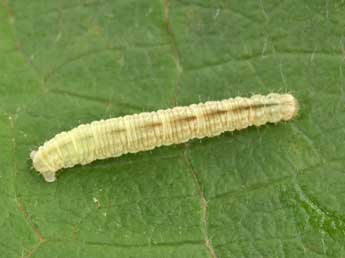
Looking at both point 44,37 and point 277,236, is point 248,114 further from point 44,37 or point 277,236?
point 44,37

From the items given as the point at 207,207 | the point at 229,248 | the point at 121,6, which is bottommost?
the point at 229,248

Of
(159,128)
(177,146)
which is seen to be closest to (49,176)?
(159,128)

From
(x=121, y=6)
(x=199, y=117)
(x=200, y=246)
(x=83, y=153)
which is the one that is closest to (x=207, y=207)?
(x=200, y=246)

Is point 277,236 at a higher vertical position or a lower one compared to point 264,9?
lower

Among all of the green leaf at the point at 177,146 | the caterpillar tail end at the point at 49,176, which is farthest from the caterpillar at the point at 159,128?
the green leaf at the point at 177,146

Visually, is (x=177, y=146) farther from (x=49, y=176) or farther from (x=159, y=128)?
(x=49, y=176)

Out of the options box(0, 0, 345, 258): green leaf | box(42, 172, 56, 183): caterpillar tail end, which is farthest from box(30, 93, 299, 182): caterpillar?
box(0, 0, 345, 258): green leaf

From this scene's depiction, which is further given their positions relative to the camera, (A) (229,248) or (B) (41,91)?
(B) (41,91)

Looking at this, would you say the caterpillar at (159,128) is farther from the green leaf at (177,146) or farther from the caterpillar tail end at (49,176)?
the green leaf at (177,146)
